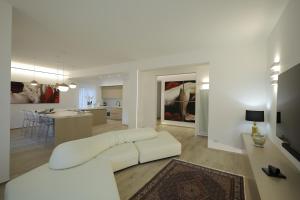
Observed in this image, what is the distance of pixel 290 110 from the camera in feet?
5.46

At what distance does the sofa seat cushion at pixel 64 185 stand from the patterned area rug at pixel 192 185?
0.61 metres

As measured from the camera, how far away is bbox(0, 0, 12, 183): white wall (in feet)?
7.27

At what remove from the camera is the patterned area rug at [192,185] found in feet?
6.74

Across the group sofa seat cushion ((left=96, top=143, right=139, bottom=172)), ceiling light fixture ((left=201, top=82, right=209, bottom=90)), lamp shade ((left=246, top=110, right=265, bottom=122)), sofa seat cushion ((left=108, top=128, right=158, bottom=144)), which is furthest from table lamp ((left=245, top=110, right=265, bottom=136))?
sofa seat cushion ((left=96, top=143, right=139, bottom=172))

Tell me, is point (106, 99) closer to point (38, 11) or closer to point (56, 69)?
point (56, 69)

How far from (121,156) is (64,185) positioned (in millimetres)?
1185

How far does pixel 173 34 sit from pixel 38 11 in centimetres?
251

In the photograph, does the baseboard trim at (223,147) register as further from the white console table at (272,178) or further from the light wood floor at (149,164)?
the white console table at (272,178)

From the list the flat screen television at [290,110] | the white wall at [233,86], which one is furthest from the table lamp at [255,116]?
the flat screen television at [290,110]

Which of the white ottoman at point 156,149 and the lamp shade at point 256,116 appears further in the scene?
the lamp shade at point 256,116

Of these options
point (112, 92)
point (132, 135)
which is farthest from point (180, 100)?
point (112, 92)

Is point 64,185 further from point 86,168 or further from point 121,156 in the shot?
point 121,156

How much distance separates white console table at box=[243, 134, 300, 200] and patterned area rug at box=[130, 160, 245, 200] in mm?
518

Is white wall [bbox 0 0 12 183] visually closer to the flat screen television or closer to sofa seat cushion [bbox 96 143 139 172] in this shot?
sofa seat cushion [bbox 96 143 139 172]
